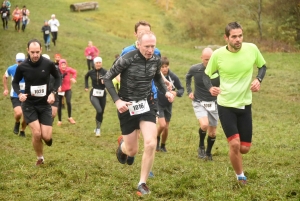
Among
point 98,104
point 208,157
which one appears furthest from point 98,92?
point 208,157

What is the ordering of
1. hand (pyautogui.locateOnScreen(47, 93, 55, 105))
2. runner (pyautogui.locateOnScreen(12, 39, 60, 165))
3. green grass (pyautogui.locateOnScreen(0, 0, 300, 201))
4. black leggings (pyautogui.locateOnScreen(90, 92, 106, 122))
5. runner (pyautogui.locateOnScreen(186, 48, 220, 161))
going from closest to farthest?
green grass (pyautogui.locateOnScreen(0, 0, 300, 201)), hand (pyautogui.locateOnScreen(47, 93, 55, 105)), runner (pyautogui.locateOnScreen(12, 39, 60, 165)), runner (pyautogui.locateOnScreen(186, 48, 220, 161)), black leggings (pyautogui.locateOnScreen(90, 92, 106, 122))

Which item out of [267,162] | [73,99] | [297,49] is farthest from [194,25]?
[267,162]

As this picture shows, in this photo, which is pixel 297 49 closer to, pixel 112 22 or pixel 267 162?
pixel 112 22

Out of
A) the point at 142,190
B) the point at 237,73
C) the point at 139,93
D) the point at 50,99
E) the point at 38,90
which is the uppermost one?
the point at 237,73

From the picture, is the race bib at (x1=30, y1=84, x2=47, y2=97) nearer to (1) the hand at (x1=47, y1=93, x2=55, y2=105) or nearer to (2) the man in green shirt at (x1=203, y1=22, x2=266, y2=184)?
(1) the hand at (x1=47, y1=93, x2=55, y2=105)

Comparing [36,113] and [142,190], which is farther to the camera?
[36,113]

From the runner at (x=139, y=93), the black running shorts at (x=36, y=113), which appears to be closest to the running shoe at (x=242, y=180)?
the runner at (x=139, y=93)

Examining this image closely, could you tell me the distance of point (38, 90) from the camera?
29.6 ft

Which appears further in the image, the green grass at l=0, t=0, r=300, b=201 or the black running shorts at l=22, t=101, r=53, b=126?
the black running shorts at l=22, t=101, r=53, b=126

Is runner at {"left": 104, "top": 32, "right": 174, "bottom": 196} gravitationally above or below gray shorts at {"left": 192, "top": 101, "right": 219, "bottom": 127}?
above

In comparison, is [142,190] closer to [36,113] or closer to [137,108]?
[137,108]

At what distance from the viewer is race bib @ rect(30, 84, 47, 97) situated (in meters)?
8.98

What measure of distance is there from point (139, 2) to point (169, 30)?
10695mm

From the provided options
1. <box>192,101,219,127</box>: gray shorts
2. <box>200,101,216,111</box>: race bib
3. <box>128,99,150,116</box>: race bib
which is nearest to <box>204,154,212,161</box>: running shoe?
<box>192,101,219,127</box>: gray shorts
